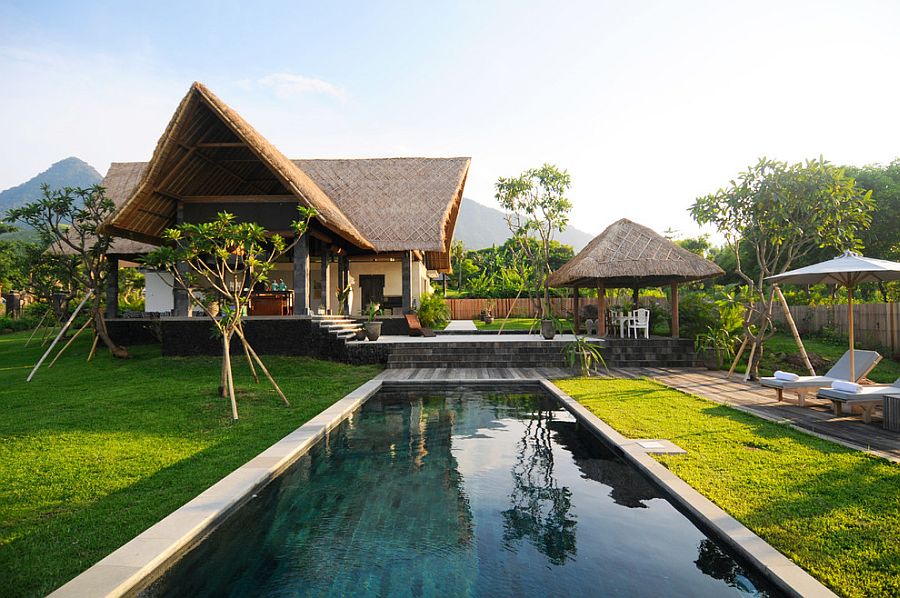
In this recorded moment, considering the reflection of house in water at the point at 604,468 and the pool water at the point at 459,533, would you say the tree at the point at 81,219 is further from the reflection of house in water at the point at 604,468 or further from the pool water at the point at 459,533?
the reflection of house in water at the point at 604,468

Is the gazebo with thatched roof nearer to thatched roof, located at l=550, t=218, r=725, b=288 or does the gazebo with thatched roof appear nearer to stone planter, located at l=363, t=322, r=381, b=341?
thatched roof, located at l=550, t=218, r=725, b=288

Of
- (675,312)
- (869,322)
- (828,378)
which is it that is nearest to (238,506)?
(828,378)

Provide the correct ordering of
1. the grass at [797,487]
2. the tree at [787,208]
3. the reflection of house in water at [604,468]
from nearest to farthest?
the grass at [797,487]
the reflection of house in water at [604,468]
the tree at [787,208]

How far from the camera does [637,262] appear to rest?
44.2 feet

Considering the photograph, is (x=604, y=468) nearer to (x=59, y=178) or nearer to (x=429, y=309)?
(x=429, y=309)

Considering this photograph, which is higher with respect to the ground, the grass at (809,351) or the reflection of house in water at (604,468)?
the grass at (809,351)

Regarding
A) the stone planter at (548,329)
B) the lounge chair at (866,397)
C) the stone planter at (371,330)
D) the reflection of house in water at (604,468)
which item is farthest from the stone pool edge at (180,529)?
the stone planter at (548,329)

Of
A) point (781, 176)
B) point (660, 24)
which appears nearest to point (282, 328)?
point (660, 24)

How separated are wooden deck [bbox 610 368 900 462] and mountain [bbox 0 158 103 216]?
580 ft

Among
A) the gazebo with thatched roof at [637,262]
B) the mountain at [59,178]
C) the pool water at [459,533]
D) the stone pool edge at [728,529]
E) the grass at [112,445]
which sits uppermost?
the mountain at [59,178]

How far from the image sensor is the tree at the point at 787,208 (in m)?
9.04

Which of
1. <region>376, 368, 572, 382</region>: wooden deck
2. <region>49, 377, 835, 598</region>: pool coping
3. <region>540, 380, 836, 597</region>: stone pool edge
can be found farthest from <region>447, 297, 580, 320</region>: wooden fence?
<region>49, 377, 835, 598</region>: pool coping

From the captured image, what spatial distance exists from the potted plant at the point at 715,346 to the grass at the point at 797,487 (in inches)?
220

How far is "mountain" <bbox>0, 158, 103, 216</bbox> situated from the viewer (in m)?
143
